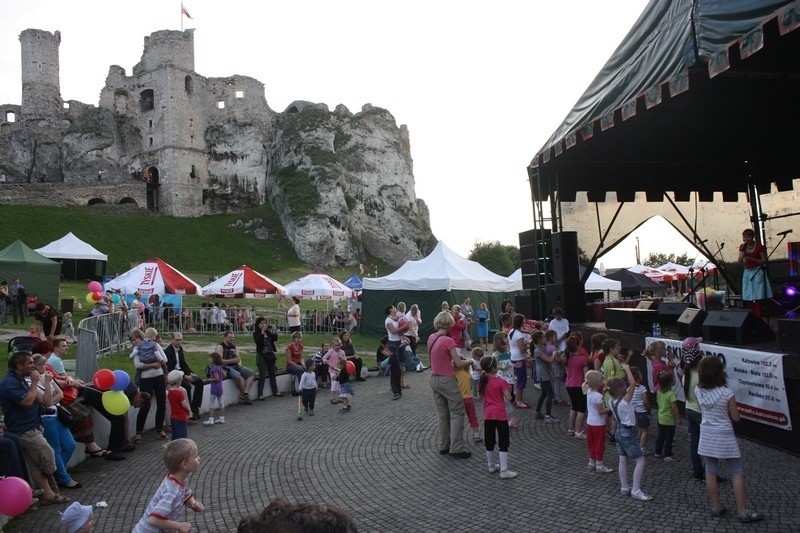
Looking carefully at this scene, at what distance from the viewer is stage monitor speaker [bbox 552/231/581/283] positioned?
12078 millimetres

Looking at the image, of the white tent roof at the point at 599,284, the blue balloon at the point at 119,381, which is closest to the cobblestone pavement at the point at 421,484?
the blue balloon at the point at 119,381

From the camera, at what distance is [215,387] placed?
33.5ft

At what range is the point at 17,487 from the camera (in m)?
4.27

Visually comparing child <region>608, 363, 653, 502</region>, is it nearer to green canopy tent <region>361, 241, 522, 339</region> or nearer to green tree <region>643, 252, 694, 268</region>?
green canopy tent <region>361, 241, 522, 339</region>

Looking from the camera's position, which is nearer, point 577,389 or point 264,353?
point 577,389

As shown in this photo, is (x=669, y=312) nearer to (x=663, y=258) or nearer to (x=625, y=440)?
(x=625, y=440)

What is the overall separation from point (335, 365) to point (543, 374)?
4467 millimetres

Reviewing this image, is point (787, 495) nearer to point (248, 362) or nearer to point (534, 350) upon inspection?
point (534, 350)

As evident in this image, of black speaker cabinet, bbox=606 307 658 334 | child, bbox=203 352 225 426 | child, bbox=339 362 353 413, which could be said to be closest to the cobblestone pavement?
child, bbox=203 352 225 426

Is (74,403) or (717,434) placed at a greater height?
(74,403)

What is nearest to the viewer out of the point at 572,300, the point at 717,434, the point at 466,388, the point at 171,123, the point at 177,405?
the point at 717,434

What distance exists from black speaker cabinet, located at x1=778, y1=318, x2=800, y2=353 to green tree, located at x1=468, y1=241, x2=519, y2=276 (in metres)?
64.2

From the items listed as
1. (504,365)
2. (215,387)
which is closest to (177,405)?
(215,387)

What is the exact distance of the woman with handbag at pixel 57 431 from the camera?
21.0ft
